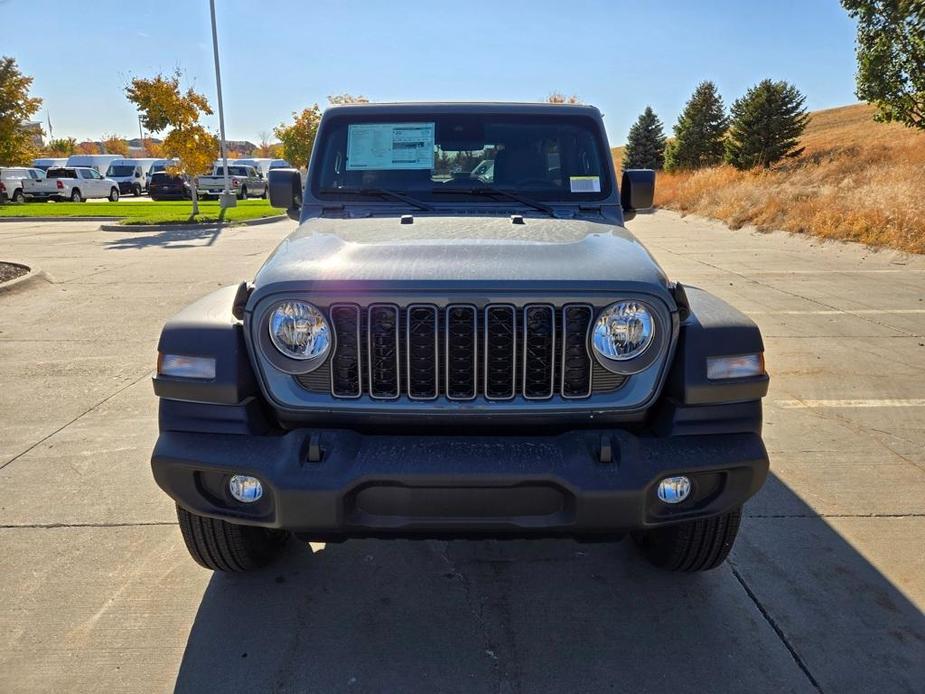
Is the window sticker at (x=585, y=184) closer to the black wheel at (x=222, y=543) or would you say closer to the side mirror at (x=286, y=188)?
the side mirror at (x=286, y=188)

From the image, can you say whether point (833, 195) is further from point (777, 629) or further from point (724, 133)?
point (724, 133)

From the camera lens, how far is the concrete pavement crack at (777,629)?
7.73ft

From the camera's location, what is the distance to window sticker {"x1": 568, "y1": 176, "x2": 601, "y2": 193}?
3557 mm

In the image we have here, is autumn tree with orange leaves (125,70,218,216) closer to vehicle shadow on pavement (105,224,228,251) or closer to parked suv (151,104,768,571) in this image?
vehicle shadow on pavement (105,224,228,251)

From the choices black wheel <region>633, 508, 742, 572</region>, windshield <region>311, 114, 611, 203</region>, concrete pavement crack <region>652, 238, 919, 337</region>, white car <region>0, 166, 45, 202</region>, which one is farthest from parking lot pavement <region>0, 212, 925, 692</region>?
white car <region>0, 166, 45, 202</region>

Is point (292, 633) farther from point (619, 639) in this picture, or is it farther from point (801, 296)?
point (801, 296)

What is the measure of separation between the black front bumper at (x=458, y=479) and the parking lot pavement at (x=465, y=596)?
1.74 ft

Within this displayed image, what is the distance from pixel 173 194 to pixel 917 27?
28.5 metres

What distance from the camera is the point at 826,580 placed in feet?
9.50

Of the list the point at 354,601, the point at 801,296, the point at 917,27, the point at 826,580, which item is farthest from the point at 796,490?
the point at 917,27

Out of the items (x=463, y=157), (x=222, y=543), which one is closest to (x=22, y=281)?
(x=463, y=157)

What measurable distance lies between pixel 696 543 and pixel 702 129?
39399mm

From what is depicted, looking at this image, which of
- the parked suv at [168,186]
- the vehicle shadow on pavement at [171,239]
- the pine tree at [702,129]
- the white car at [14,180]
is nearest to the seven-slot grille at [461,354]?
the vehicle shadow on pavement at [171,239]

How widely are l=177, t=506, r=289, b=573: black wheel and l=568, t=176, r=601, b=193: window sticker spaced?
2.21 m
